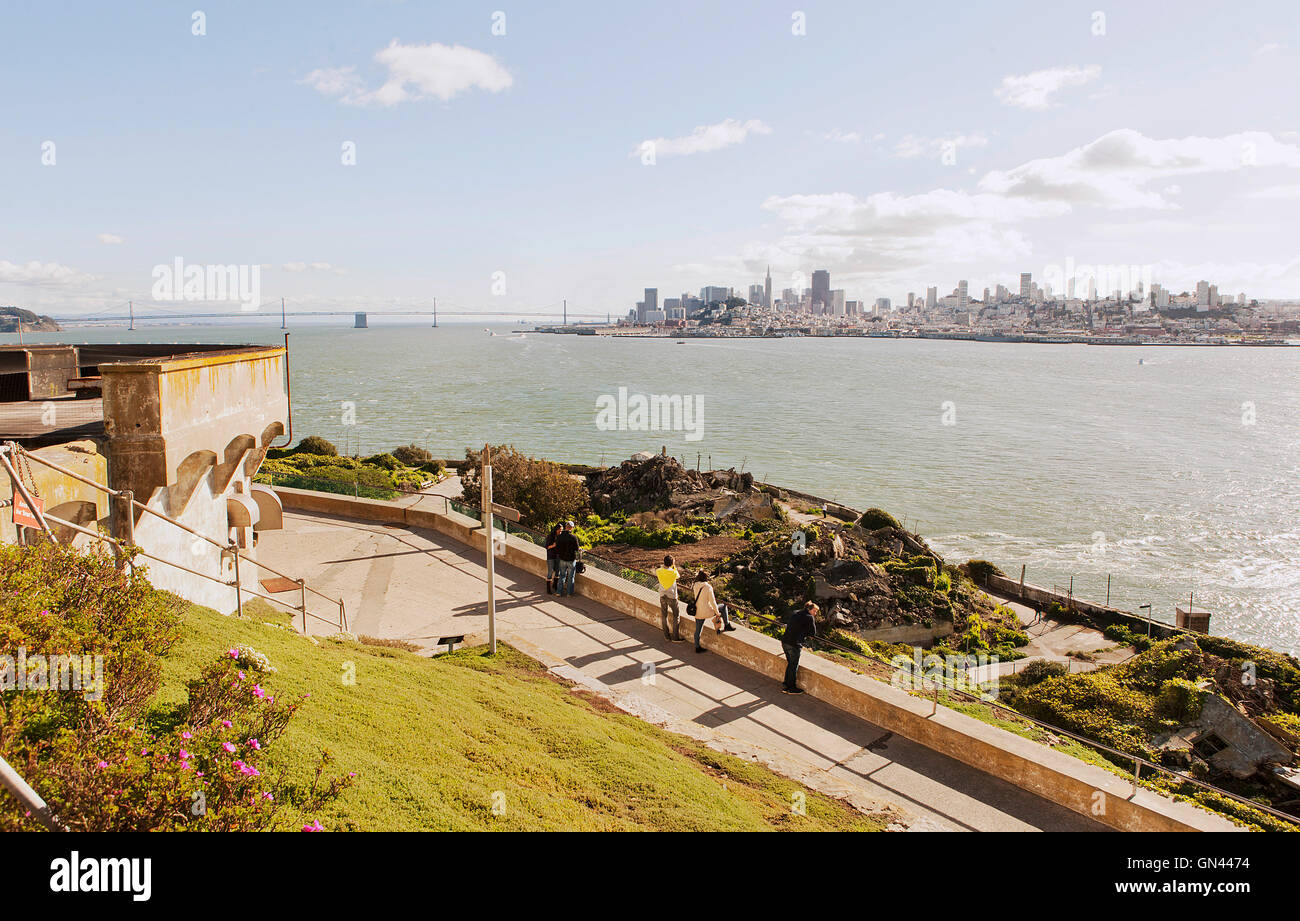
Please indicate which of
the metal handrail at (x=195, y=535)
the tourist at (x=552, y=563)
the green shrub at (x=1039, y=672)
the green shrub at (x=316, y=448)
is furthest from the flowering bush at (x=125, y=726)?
the green shrub at (x=316, y=448)

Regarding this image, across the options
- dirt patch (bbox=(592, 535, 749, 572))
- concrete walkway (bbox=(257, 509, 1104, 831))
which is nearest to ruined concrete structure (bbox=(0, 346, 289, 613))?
concrete walkway (bbox=(257, 509, 1104, 831))

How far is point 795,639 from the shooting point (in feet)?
33.0

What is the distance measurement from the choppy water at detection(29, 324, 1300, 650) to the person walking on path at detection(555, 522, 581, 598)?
29974 mm

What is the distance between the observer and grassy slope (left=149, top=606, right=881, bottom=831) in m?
5.18

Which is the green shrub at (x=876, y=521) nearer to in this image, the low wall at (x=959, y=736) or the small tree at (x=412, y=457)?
the low wall at (x=959, y=736)

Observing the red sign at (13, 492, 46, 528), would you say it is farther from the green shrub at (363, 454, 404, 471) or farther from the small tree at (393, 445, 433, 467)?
the small tree at (393, 445, 433, 467)

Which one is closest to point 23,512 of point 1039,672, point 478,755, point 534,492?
point 478,755

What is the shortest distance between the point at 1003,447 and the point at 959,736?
2980 inches

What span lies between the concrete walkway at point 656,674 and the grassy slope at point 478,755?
78 cm

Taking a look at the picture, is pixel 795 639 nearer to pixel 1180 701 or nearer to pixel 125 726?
pixel 125 726

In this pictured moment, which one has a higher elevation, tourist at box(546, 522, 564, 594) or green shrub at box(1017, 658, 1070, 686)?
tourist at box(546, 522, 564, 594)

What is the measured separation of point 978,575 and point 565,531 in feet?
78.8

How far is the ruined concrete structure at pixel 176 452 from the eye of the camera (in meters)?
7.89
